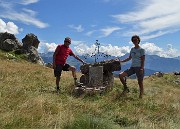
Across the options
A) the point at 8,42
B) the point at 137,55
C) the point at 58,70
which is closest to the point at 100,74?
the point at 58,70

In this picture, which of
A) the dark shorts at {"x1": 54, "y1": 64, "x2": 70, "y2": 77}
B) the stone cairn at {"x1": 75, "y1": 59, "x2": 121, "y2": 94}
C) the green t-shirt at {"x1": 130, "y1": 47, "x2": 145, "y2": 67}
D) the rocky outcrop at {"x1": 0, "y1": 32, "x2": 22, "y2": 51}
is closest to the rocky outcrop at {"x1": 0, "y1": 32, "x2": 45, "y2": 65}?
the rocky outcrop at {"x1": 0, "y1": 32, "x2": 22, "y2": 51}

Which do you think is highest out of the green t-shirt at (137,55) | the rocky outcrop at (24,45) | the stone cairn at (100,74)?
the rocky outcrop at (24,45)

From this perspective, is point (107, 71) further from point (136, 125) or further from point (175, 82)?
point (175, 82)

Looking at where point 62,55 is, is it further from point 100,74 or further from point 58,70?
point 100,74

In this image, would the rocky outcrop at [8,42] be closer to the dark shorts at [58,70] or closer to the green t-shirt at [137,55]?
the dark shorts at [58,70]

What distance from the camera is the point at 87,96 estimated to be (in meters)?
14.7

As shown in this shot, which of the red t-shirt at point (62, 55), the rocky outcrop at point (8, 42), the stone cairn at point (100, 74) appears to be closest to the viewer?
the red t-shirt at point (62, 55)

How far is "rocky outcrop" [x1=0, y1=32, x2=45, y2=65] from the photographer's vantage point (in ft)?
200

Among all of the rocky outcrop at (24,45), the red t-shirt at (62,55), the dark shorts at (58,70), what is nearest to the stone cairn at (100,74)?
the dark shorts at (58,70)

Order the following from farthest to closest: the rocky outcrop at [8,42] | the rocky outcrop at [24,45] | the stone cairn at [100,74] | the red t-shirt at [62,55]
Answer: the rocky outcrop at [8,42]
the rocky outcrop at [24,45]
the stone cairn at [100,74]
the red t-shirt at [62,55]

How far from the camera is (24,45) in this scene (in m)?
63.8

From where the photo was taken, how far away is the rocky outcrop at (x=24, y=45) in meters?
60.9

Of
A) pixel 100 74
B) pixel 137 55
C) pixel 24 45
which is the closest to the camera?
pixel 137 55

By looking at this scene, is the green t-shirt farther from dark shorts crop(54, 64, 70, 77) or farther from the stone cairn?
dark shorts crop(54, 64, 70, 77)
